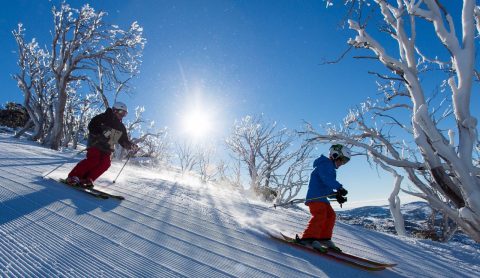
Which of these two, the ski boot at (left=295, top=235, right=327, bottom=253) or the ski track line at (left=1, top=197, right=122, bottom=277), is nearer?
the ski track line at (left=1, top=197, right=122, bottom=277)

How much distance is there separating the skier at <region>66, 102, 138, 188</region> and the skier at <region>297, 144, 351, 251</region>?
3509 millimetres

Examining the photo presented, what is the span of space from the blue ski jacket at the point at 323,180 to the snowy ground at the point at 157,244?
27.8 inches

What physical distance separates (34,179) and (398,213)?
30.7 ft

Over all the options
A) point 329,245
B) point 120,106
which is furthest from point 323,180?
point 120,106

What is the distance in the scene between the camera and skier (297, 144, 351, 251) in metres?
3.96

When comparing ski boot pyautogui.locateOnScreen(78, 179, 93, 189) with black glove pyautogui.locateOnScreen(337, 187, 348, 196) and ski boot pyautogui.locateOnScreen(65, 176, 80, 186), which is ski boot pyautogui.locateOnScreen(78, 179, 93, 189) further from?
black glove pyautogui.locateOnScreen(337, 187, 348, 196)

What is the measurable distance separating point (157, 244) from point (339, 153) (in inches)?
105

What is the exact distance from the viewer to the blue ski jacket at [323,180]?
4.21m

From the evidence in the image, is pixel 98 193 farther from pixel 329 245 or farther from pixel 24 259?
pixel 329 245

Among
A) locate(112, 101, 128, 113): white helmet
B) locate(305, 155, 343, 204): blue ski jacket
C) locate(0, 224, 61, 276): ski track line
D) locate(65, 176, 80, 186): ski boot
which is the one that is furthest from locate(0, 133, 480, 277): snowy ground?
locate(112, 101, 128, 113): white helmet

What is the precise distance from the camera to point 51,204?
378 centimetres

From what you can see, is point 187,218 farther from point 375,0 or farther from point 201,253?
point 375,0

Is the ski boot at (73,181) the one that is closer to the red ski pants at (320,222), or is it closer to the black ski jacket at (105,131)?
the black ski jacket at (105,131)

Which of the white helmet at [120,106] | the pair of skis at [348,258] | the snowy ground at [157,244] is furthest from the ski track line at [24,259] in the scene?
the white helmet at [120,106]
